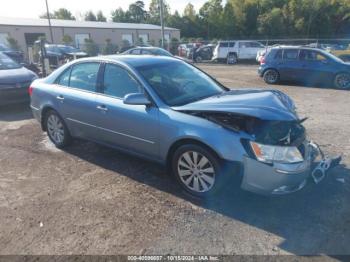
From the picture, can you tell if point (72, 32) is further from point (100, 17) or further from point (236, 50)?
point (100, 17)

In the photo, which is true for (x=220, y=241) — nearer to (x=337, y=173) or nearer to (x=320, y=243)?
(x=320, y=243)

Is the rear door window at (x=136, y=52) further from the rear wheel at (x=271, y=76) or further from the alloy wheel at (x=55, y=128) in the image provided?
the alloy wheel at (x=55, y=128)

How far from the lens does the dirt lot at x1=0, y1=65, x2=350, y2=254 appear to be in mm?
3145

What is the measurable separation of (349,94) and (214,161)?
347 inches

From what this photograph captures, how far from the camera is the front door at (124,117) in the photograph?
13.6 ft

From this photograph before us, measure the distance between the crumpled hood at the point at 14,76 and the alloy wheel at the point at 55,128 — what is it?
146 inches

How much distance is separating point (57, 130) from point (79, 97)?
102 centimetres

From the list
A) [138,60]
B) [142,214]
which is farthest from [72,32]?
[142,214]

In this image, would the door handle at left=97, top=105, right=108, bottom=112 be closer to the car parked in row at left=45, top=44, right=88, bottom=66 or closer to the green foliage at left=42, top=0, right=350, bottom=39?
the car parked in row at left=45, top=44, right=88, bottom=66

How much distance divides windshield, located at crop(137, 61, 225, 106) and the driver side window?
0.18 m

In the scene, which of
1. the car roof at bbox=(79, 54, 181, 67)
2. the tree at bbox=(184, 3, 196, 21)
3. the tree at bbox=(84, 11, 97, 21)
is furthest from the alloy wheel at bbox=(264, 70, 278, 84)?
the tree at bbox=(84, 11, 97, 21)

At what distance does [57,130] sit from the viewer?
18.5ft

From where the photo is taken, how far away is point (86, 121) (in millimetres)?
4930

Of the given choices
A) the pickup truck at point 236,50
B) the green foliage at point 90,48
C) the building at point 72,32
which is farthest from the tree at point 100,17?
the pickup truck at point 236,50
